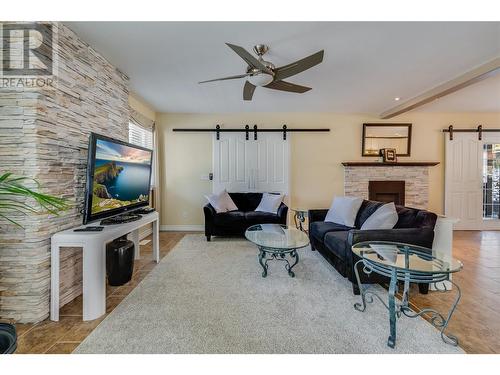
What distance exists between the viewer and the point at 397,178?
4.99 m

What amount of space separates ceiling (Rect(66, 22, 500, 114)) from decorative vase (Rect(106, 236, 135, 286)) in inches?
83.1

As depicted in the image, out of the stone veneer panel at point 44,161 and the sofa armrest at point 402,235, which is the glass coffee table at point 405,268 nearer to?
the sofa armrest at point 402,235

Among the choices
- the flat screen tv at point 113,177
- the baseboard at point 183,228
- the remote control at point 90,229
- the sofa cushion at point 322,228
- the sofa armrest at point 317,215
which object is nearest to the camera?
the remote control at point 90,229

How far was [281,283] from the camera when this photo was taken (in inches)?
98.2

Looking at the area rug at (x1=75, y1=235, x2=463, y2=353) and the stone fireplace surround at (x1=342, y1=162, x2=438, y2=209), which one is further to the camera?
→ the stone fireplace surround at (x1=342, y1=162, x2=438, y2=209)

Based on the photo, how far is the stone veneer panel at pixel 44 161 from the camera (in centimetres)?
180

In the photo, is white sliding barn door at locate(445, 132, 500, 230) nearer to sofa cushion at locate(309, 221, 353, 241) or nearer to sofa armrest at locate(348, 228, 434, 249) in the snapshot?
sofa cushion at locate(309, 221, 353, 241)

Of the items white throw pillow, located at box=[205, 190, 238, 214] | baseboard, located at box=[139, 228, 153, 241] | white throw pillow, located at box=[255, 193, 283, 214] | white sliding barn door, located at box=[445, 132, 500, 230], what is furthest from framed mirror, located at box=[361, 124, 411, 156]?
baseboard, located at box=[139, 228, 153, 241]

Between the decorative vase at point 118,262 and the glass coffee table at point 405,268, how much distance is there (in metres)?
2.31

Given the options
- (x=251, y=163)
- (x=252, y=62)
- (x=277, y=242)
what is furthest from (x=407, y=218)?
(x=251, y=163)

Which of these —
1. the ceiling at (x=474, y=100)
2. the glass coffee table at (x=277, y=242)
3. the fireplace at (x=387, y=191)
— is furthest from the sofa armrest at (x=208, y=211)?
the ceiling at (x=474, y=100)

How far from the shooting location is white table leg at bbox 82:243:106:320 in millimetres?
1854

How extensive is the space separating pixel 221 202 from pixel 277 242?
189 centimetres

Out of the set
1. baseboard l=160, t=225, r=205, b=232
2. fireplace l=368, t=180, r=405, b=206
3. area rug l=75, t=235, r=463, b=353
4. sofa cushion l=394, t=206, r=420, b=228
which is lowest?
area rug l=75, t=235, r=463, b=353
